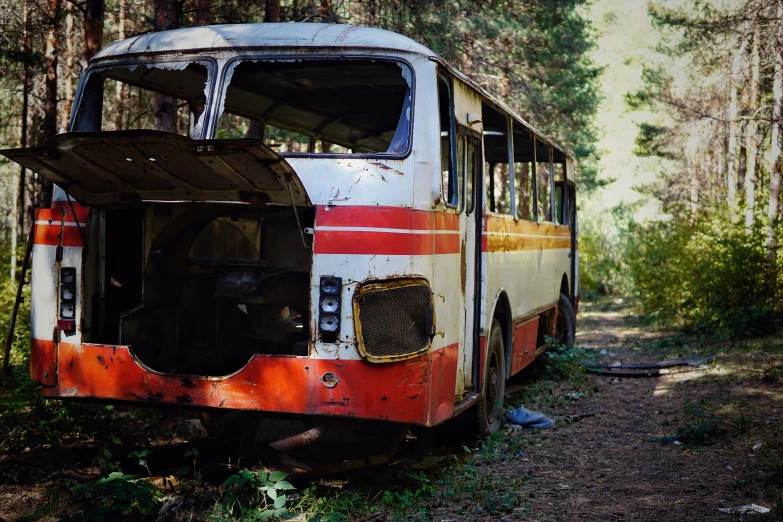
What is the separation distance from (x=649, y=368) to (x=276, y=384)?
27.6 feet

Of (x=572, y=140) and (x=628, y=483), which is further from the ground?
(x=572, y=140)

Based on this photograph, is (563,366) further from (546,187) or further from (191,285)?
(191,285)

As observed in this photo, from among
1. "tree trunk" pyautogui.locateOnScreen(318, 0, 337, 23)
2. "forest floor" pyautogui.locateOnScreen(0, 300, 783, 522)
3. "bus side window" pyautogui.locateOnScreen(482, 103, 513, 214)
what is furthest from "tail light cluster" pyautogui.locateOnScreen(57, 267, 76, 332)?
"tree trunk" pyautogui.locateOnScreen(318, 0, 337, 23)

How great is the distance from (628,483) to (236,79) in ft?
13.7

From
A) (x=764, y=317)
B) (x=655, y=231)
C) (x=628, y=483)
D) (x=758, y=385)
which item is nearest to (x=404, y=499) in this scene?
(x=628, y=483)

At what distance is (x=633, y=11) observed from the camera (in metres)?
148

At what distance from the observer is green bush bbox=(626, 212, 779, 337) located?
1439 centimetres

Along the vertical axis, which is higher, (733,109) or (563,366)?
(733,109)

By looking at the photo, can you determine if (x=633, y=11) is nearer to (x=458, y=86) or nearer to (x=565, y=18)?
(x=565, y=18)

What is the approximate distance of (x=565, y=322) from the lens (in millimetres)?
13477

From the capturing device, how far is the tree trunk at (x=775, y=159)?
1447cm

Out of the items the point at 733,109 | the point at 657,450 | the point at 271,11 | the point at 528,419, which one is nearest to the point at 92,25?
the point at 271,11

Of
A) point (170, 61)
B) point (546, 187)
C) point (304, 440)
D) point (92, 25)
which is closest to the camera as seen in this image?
point (304, 440)

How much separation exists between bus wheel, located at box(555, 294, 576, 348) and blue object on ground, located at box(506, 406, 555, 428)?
4.78m
